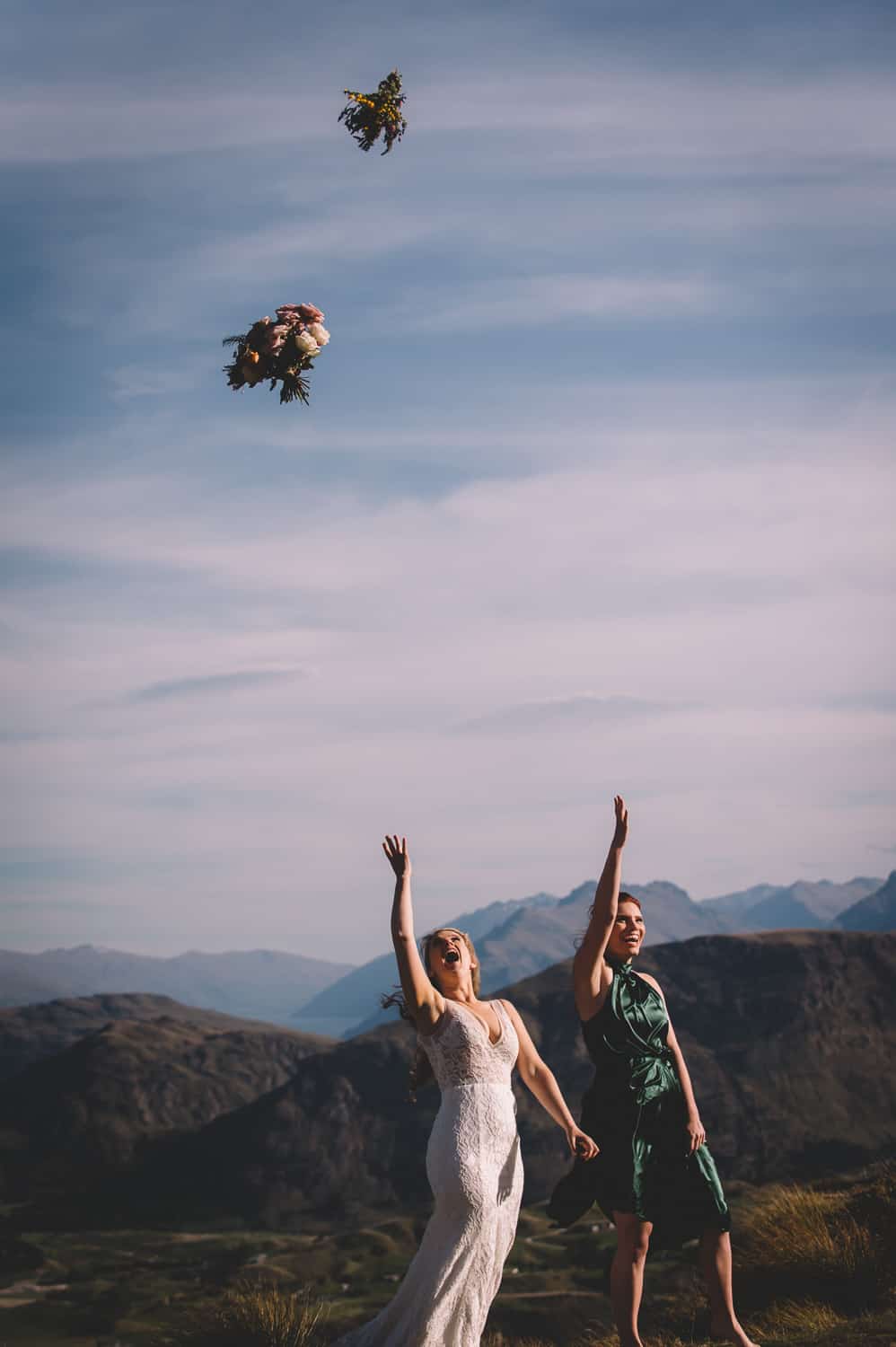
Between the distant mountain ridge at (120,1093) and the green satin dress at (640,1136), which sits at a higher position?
the green satin dress at (640,1136)

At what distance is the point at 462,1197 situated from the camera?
7.42 m

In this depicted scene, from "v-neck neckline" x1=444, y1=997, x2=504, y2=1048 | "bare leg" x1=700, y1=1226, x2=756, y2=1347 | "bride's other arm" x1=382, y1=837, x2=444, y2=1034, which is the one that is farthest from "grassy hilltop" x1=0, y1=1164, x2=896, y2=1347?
"bride's other arm" x1=382, y1=837, x2=444, y2=1034

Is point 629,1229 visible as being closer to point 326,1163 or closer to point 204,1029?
point 326,1163

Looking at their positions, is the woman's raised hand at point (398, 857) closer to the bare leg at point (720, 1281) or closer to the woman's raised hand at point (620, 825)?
the woman's raised hand at point (620, 825)

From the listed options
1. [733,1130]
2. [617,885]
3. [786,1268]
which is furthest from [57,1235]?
[617,885]

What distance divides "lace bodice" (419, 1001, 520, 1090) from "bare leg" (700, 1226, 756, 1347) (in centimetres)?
196

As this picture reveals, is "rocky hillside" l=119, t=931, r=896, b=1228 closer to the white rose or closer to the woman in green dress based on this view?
the woman in green dress

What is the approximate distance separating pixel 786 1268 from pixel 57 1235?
282 feet

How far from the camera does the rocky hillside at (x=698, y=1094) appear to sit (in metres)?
84.9

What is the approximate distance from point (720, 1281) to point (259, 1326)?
4.90 m

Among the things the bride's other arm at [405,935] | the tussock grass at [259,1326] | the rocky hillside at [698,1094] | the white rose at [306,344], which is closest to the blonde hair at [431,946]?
the bride's other arm at [405,935]

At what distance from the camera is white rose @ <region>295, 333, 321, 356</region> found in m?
8.32

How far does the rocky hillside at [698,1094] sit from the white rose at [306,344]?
7867 cm

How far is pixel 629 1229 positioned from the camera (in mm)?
8258
